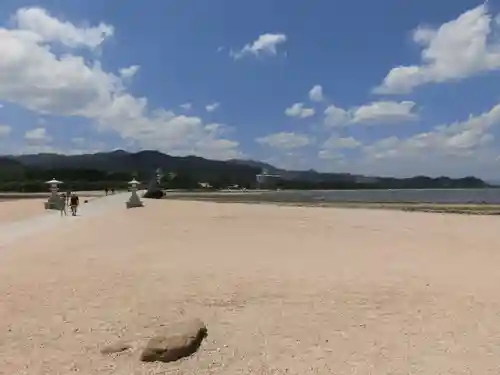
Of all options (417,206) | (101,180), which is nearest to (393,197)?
(417,206)

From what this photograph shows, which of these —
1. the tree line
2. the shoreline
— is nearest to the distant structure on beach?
the tree line

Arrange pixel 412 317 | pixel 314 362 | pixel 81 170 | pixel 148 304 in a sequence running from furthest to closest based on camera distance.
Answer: pixel 81 170, pixel 148 304, pixel 412 317, pixel 314 362

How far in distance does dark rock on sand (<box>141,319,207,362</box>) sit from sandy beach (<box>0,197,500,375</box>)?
124 mm

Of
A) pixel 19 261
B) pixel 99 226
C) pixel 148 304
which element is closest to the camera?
pixel 148 304

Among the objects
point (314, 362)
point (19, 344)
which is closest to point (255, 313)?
point (314, 362)

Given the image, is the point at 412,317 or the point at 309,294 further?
the point at 309,294

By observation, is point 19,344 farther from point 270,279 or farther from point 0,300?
point 270,279

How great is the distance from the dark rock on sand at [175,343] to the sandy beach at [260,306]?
124 mm

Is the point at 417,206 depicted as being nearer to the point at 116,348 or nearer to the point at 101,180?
the point at 116,348

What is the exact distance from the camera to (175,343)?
18.3 ft

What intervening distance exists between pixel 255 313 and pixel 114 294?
2369mm

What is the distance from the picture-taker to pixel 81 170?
13650 centimetres

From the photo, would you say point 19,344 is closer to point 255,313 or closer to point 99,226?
point 255,313

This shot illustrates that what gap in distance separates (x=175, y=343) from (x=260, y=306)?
7.09 feet
